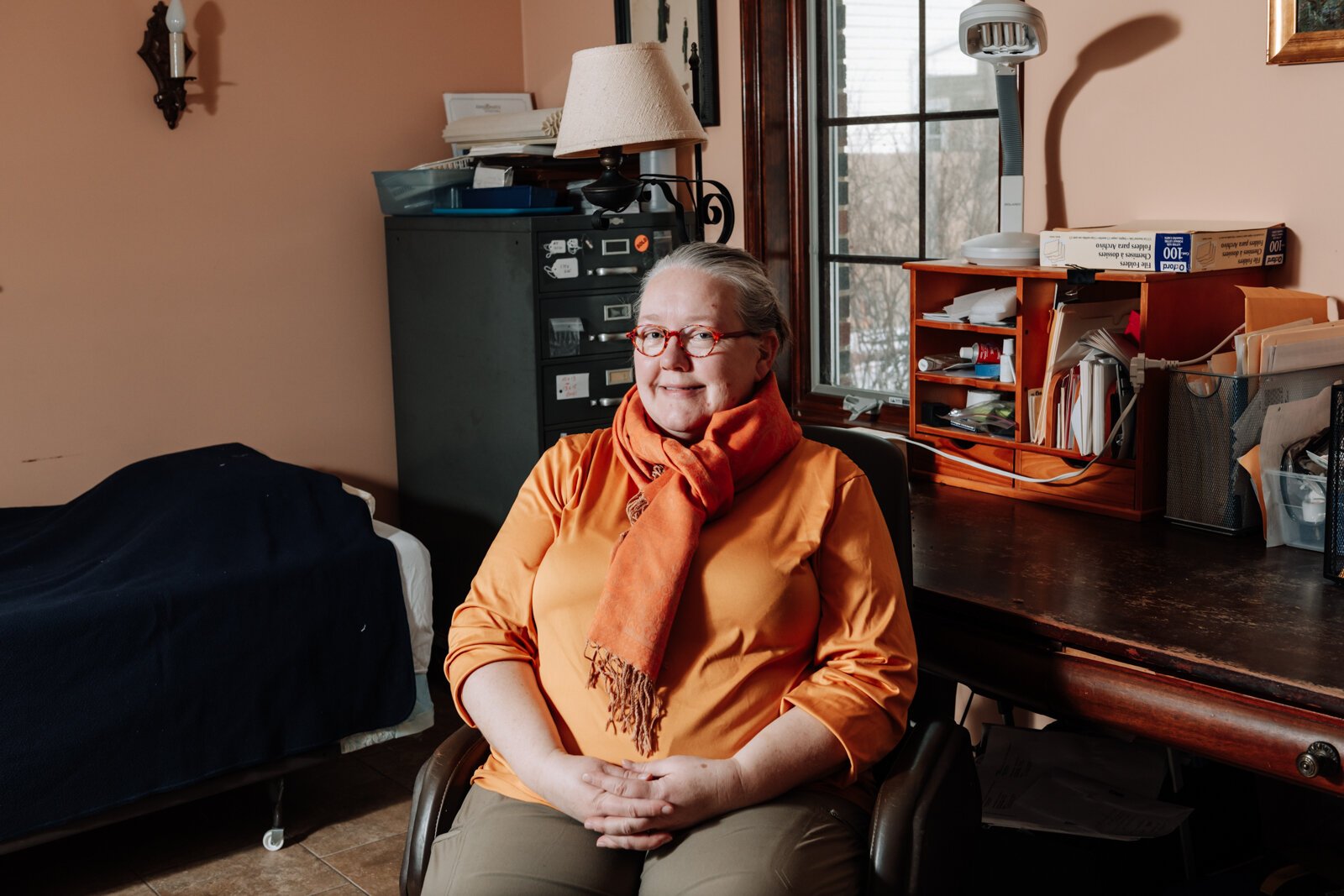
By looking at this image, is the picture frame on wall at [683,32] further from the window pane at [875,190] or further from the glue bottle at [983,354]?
the glue bottle at [983,354]

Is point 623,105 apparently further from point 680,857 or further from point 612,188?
point 680,857

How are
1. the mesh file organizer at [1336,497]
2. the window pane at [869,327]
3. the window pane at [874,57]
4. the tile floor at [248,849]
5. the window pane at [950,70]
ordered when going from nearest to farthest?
the mesh file organizer at [1336,497] < the tile floor at [248,849] < the window pane at [950,70] < the window pane at [874,57] < the window pane at [869,327]

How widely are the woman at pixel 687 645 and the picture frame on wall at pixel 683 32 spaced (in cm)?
146

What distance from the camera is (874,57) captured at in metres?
2.86

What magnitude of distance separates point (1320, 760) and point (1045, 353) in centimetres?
98

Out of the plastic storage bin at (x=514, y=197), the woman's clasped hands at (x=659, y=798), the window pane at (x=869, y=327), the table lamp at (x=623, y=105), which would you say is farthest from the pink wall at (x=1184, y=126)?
the woman's clasped hands at (x=659, y=798)

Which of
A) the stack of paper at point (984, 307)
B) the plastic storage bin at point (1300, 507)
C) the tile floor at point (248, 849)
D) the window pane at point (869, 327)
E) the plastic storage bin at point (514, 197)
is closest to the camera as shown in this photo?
the plastic storage bin at point (1300, 507)

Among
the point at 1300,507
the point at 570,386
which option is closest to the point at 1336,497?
the point at 1300,507

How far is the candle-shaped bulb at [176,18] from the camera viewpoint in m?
3.07

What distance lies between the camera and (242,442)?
3.39 m

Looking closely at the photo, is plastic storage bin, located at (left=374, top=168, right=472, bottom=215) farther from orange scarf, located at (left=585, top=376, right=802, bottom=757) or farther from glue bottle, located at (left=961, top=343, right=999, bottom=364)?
orange scarf, located at (left=585, top=376, right=802, bottom=757)

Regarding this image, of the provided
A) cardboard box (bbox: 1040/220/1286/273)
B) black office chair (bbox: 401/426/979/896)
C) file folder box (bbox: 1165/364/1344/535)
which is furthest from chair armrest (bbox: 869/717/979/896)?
cardboard box (bbox: 1040/220/1286/273)

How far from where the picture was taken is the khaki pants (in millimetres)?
1444

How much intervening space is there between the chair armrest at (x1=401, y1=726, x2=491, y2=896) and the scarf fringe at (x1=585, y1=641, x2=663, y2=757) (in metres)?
0.21
